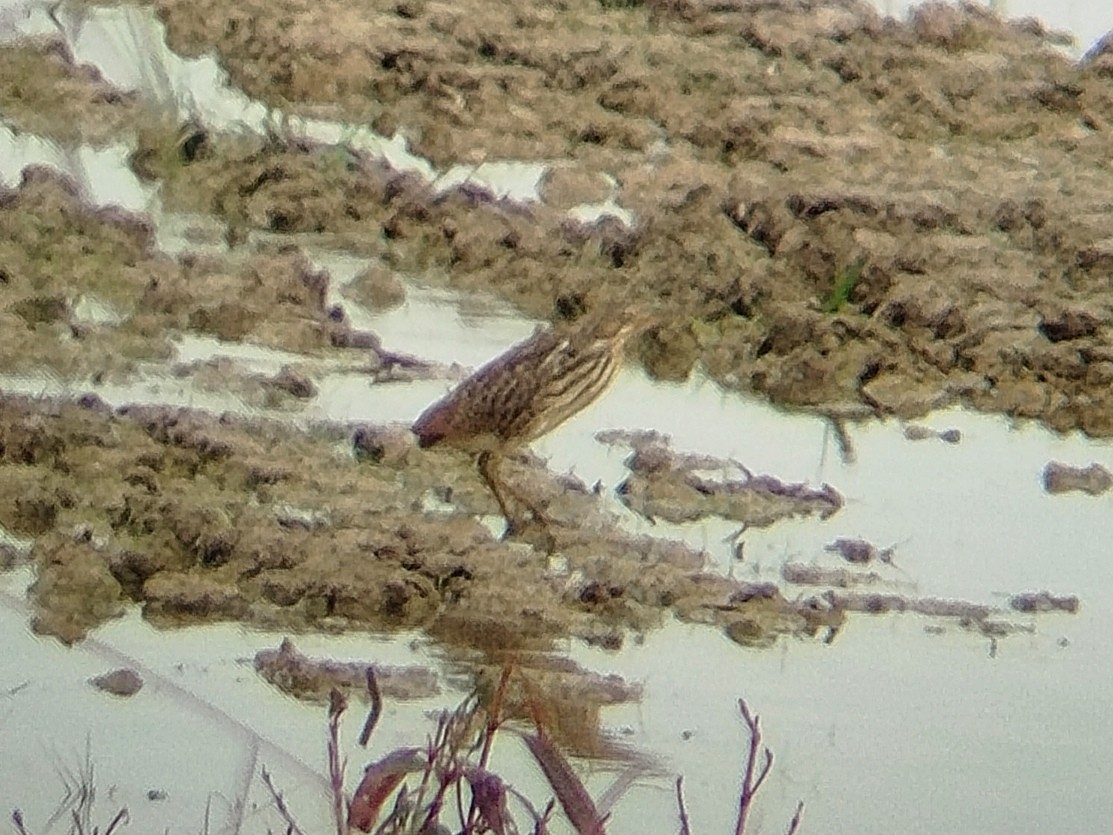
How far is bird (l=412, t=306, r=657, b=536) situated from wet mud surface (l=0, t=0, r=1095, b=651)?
1.1 inches

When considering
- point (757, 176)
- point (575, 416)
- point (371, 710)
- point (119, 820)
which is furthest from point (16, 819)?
point (757, 176)

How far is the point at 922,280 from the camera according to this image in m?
1.65

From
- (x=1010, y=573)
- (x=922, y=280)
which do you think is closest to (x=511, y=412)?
(x=922, y=280)

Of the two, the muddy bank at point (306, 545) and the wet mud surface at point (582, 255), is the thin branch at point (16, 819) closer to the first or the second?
the muddy bank at point (306, 545)

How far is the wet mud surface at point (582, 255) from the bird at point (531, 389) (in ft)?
0.09

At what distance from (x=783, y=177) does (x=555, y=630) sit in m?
0.59

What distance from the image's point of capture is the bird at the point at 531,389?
165cm

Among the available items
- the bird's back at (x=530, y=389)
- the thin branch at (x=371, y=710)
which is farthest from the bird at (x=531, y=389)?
the thin branch at (x=371, y=710)

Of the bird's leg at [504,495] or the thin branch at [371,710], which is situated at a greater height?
the bird's leg at [504,495]

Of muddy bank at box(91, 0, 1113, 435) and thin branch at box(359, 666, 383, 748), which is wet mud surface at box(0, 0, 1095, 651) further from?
thin branch at box(359, 666, 383, 748)

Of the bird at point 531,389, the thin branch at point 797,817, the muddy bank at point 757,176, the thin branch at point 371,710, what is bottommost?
the thin branch at point 797,817

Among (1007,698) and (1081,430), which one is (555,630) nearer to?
(1007,698)

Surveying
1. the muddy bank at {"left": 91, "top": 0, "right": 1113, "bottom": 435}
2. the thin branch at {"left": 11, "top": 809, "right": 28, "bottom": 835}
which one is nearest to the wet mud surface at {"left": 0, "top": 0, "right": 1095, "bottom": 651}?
the muddy bank at {"left": 91, "top": 0, "right": 1113, "bottom": 435}

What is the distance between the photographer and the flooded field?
1631mm
